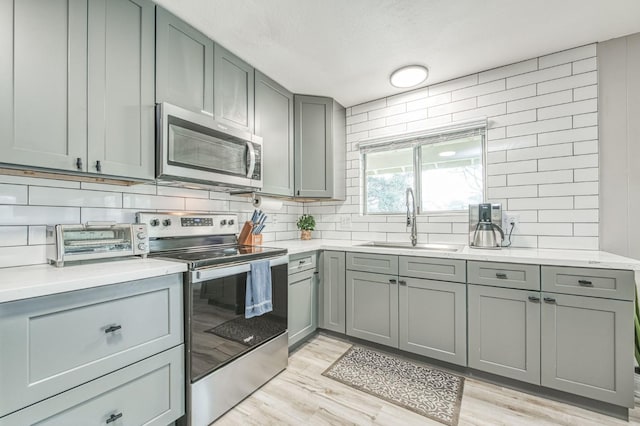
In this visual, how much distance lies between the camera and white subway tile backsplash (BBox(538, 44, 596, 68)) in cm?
210

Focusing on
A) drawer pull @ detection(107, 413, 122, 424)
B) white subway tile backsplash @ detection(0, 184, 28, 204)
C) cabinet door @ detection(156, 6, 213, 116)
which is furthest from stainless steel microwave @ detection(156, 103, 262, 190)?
drawer pull @ detection(107, 413, 122, 424)

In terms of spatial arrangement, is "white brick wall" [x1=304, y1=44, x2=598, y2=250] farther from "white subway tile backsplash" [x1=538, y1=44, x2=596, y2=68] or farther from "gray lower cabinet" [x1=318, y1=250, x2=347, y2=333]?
"gray lower cabinet" [x1=318, y1=250, x2=347, y2=333]

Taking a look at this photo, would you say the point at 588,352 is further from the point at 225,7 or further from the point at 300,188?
the point at 225,7

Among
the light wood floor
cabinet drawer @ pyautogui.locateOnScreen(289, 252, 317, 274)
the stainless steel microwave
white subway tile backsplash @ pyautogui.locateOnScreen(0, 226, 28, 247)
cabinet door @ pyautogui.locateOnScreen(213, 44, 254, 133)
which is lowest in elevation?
the light wood floor

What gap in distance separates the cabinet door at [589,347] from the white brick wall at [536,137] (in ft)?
2.16

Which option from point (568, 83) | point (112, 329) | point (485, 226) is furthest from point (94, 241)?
point (568, 83)

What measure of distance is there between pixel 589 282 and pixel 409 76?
196cm

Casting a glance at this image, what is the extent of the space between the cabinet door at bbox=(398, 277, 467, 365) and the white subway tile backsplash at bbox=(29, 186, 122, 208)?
2079 mm

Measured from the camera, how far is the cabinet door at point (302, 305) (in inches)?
→ 90.2

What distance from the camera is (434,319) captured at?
210 cm

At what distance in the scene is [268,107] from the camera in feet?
8.27

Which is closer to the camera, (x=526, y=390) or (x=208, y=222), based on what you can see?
(x=526, y=390)

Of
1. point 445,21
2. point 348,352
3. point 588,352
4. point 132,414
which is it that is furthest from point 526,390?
point 445,21

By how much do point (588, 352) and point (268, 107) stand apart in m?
2.81
